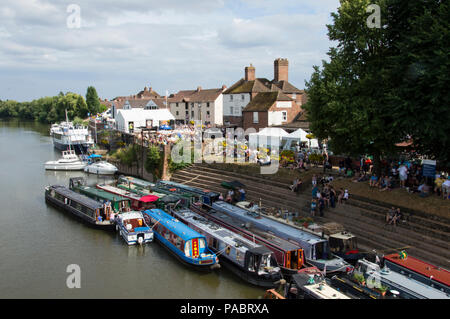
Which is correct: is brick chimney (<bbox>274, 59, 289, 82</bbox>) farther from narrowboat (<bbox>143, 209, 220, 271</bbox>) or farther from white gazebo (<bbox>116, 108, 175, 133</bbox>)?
narrowboat (<bbox>143, 209, 220, 271</bbox>)

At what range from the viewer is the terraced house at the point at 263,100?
47809 mm

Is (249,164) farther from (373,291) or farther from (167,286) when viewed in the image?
(373,291)

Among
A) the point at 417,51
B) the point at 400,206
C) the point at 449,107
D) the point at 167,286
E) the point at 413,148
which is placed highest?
the point at 417,51

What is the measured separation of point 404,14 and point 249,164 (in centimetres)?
1689

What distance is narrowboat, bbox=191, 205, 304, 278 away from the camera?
1872cm

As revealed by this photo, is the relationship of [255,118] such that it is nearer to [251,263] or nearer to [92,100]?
[251,263]

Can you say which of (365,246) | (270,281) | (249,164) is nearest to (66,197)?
(249,164)

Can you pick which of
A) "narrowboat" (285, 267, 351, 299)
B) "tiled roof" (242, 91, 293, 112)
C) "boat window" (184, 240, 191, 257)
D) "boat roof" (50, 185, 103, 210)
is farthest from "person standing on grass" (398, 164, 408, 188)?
"tiled roof" (242, 91, 293, 112)

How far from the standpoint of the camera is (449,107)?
62.9 feet

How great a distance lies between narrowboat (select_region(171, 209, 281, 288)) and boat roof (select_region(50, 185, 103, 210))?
9191mm

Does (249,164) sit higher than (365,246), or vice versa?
(249,164)

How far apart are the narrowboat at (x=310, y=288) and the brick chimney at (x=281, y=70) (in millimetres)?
46965

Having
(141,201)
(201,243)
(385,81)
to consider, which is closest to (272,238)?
(201,243)

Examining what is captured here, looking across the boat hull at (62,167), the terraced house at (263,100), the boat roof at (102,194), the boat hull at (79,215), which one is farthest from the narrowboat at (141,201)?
the boat hull at (62,167)
